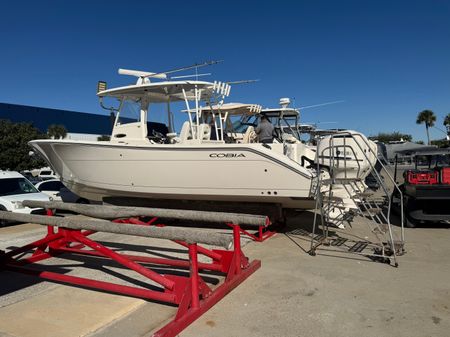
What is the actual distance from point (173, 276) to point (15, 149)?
75.6ft

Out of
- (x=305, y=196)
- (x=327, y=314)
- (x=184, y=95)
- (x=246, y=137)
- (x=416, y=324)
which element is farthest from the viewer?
(x=246, y=137)

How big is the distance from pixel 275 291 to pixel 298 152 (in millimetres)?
4821

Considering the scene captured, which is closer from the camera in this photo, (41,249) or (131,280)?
(131,280)

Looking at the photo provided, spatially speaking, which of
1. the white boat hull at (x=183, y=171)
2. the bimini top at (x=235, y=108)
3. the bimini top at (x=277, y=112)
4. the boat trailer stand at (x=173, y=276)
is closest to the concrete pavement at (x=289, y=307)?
the boat trailer stand at (x=173, y=276)

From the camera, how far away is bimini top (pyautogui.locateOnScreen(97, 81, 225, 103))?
936cm

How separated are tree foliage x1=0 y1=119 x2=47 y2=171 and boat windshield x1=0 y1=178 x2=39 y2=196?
12.5 meters

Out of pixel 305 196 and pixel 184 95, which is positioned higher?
pixel 184 95

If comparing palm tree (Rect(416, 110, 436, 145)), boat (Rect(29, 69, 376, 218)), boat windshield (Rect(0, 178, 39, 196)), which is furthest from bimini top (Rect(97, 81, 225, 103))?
palm tree (Rect(416, 110, 436, 145))

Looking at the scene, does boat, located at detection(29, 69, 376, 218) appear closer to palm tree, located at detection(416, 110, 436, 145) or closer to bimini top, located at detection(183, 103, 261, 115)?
bimini top, located at detection(183, 103, 261, 115)

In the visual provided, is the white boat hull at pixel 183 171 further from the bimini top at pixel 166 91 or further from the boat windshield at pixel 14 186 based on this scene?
the boat windshield at pixel 14 186

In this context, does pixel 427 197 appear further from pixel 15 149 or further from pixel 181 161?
pixel 15 149

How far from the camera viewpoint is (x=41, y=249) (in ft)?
21.1

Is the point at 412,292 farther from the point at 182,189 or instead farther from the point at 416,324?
the point at 182,189

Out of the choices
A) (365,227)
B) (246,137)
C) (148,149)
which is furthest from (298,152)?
(148,149)
